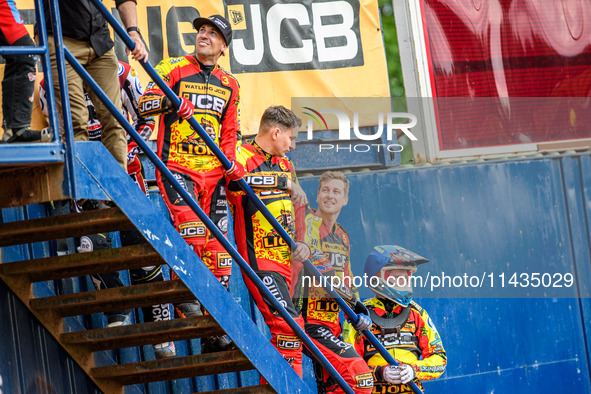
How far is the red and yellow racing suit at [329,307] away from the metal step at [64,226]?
206cm

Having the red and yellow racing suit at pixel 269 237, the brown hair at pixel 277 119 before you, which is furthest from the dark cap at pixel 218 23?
the red and yellow racing suit at pixel 269 237

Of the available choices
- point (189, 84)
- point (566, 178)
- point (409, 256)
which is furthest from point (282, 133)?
point (566, 178)

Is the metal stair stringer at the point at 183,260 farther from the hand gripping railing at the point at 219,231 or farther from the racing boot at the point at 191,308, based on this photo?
the racing boot at the point at 191,308

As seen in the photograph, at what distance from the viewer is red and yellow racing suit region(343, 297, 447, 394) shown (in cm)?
617

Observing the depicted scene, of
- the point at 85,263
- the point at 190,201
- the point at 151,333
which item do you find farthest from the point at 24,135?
the point at 151,333

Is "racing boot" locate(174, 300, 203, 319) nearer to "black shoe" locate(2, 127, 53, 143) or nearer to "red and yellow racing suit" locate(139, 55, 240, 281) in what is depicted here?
"red and yellow racing suit" locate(139, 55, 240, 281)

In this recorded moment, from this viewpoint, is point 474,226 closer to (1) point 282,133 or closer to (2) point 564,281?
(2) point 564,281

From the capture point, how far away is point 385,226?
26.8 feet

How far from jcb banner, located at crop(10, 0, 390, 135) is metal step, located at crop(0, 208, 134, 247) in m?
3.37

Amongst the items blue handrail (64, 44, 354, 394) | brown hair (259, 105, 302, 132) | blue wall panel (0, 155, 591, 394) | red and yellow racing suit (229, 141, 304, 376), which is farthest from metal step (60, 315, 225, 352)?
blue wall panel (0, 155, 591, 394)

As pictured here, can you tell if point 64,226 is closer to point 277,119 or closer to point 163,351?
point 163,351

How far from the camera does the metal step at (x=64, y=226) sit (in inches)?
174

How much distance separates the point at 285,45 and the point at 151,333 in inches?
165

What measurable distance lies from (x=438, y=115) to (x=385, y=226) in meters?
1.69
